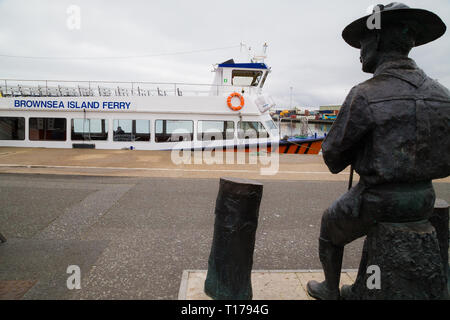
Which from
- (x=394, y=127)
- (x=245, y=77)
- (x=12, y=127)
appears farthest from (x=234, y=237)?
(x=12, y=127)

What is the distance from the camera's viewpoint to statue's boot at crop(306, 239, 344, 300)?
6.88ft

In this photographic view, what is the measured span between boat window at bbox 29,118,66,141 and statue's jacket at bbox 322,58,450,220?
14.3 meters

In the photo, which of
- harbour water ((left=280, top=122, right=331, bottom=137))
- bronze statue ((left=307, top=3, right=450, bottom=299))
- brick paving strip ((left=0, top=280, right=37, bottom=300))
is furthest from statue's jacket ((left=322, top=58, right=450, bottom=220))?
harbour water ((left=280, top=122, right=331, bottom=137))

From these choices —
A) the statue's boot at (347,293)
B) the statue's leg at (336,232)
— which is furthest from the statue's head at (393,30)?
the statue's boot at (347,293)

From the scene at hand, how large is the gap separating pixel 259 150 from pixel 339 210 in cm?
1080

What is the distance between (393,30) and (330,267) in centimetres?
166

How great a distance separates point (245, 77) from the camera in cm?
1421

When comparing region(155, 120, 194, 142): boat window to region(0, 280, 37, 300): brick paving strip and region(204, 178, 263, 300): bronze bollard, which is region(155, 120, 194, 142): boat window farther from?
region(204, 178, 263, 300): bronze bollard

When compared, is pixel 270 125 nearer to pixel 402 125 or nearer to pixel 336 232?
pixel 336 232

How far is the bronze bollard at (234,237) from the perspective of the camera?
214 cm

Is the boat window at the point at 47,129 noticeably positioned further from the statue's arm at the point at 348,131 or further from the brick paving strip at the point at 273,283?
A: the statue's arm at the point at 348,131

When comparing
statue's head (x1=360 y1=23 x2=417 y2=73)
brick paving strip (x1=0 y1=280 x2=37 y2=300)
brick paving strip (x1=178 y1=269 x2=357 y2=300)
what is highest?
statue's head (x1=360 y1=23 x2=417 y2=73)

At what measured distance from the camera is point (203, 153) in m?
12.3
